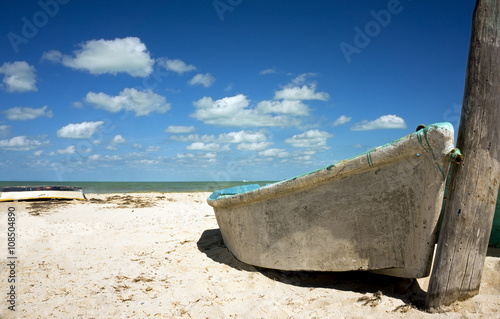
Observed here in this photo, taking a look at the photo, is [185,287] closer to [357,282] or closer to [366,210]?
[357,282]

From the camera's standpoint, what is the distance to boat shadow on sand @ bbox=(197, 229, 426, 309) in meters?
2.62

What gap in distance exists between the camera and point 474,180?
2.25 meters

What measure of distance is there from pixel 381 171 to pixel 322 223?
70 cm

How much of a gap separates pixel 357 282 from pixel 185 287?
66.5 inches

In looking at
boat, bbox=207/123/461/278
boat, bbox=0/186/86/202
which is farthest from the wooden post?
boat, bbox=0/186/86/202

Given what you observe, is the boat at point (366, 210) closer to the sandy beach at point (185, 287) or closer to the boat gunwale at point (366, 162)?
the boat gunwale at point (366, 162)

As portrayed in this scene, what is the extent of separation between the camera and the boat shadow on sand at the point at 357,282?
2625mm

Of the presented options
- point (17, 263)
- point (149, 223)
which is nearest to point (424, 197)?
point (17, 263)

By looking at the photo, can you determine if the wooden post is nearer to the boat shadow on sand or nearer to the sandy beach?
the sandy beach

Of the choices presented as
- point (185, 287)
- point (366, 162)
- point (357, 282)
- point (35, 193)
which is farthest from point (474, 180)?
point (35, 193)

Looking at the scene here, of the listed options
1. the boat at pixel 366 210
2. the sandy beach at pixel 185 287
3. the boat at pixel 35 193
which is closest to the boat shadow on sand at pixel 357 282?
the sandy beach at pixel 185 287

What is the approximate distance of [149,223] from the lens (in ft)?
21.8

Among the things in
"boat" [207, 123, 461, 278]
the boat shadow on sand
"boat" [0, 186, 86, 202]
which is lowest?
"boat" [0, 186, 86, 202]

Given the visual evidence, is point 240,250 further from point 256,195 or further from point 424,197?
point 424,197
